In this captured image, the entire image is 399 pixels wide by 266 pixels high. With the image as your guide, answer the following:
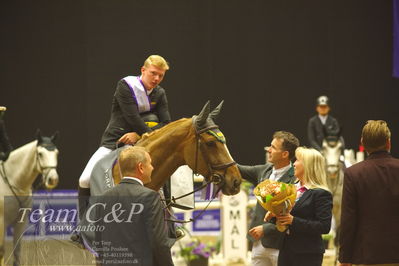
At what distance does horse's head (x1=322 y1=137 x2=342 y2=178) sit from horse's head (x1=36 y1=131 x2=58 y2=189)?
3822 millimetres

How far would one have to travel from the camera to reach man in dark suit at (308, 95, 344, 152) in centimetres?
1060

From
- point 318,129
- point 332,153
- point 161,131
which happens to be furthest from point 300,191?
point 318,129

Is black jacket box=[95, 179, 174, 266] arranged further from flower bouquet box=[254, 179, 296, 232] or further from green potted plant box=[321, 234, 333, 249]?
green potted plant box=[321, 234, 333, 249]

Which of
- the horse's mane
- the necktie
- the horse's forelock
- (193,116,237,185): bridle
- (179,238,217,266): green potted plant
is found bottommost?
(179,238,217,266): green potted plant

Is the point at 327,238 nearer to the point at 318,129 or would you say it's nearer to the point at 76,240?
the point at 318,129

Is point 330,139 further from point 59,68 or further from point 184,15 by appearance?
point 59,68

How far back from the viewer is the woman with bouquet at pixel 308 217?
4340mm

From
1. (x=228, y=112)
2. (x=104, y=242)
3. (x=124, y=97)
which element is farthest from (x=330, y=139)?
(x=104, y=242)

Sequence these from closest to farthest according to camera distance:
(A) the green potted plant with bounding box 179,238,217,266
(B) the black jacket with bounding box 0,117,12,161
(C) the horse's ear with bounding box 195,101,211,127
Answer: (C) the horse's ear with bounding box 195,101,211,127, (B) the black jacket with bounding box 0,117,12,161, (A) the green potted plant with bounding box 179,238,217,266

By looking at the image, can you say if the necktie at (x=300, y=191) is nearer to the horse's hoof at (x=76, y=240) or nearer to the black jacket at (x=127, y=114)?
the black jacket at (x=127, y=114)

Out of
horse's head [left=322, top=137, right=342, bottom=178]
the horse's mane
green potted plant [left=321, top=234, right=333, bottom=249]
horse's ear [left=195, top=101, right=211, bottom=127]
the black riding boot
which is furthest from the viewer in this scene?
green potted plant [left=321, top=234, right=333, bottom=249]

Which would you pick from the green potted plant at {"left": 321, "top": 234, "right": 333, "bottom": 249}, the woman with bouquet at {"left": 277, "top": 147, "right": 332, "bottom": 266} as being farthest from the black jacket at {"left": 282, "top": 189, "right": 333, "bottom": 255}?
the green potted plant at {"left": 321, "top": 234, "right": 333, "bottom": 249}

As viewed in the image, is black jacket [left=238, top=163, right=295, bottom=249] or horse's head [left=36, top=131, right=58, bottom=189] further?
horse's head [left=36, top=131, right=58, bottom=189]

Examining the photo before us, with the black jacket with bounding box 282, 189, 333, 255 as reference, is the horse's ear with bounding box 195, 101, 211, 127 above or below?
above
